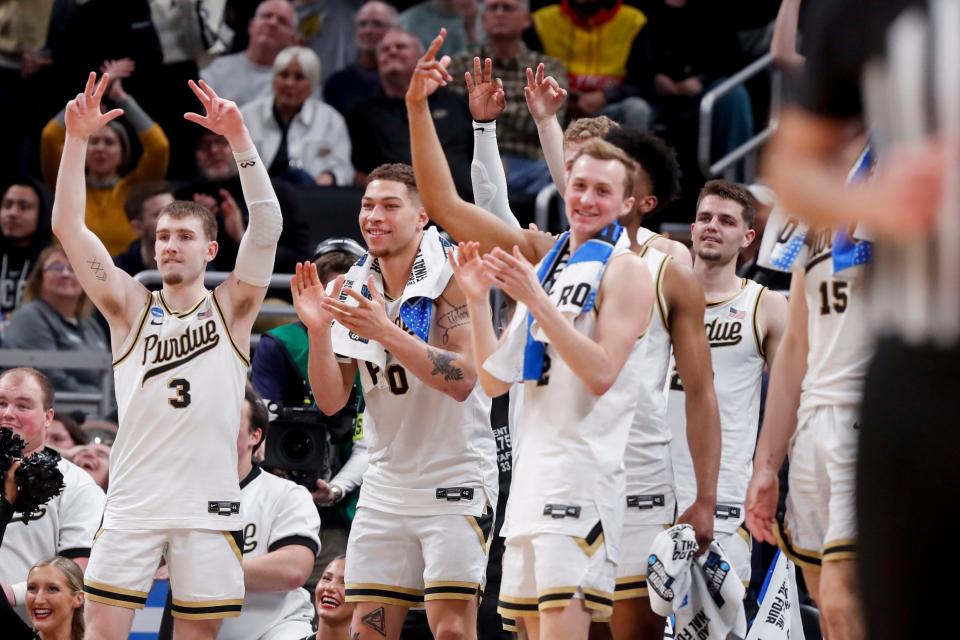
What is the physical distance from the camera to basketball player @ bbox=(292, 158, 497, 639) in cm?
596

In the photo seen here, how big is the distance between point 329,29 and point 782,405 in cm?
877

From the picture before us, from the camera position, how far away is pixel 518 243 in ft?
17.9

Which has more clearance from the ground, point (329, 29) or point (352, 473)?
point (329, 29)

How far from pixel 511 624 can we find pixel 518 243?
142 centimetres

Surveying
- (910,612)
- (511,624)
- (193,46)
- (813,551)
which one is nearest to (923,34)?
(910,612)

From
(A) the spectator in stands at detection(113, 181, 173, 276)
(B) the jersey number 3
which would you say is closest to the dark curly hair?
(B) the jersey number 3

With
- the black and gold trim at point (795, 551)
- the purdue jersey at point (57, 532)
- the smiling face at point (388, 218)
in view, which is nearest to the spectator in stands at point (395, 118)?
the purdue jersey at point (57, 532)

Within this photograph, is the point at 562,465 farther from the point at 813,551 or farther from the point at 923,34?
the point at 923,34

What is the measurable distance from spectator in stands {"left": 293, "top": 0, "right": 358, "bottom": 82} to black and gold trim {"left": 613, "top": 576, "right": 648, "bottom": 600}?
8.40 meters

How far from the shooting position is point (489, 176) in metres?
6.47

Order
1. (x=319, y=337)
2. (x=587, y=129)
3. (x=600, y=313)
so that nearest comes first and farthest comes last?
(x=600, y=313) → (x=587, y=129) → (x=319, y=337)

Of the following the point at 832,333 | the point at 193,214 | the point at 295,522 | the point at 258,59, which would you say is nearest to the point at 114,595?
the point at 295,522

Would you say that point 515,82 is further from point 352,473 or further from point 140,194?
point 352,473

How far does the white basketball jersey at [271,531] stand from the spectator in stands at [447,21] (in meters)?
6.02
